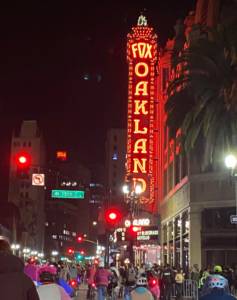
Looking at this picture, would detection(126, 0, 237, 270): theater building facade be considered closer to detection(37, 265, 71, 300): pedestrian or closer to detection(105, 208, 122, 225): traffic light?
detection(105, 208, 122, 225): traffic light

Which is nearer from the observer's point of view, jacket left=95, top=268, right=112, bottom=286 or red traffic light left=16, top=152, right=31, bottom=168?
red traffic light left=16, top=152, right=31, bottom=168

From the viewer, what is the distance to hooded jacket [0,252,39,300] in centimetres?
467

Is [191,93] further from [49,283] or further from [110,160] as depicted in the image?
[110,160]

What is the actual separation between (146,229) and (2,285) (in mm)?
45667

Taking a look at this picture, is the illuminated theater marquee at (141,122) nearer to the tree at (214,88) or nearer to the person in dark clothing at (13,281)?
the tree at (214,88)

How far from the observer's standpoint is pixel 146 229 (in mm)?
49906

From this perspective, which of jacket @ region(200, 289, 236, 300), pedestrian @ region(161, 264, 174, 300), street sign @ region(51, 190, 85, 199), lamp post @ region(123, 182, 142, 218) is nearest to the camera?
jacket @ region(200, 289, 236, 300)

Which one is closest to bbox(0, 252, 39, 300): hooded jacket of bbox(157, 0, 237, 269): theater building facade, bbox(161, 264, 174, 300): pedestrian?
bbox(161, 264, 174, 300): pedestrian

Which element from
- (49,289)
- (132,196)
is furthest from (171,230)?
(49,289)

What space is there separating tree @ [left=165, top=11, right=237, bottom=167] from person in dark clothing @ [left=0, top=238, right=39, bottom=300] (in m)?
17.8

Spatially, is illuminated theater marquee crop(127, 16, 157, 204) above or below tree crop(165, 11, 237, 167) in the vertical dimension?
above

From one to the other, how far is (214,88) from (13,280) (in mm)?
20128

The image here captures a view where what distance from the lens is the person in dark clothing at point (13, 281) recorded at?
4672 millimetres

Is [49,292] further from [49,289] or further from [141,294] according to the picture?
[141,294]
